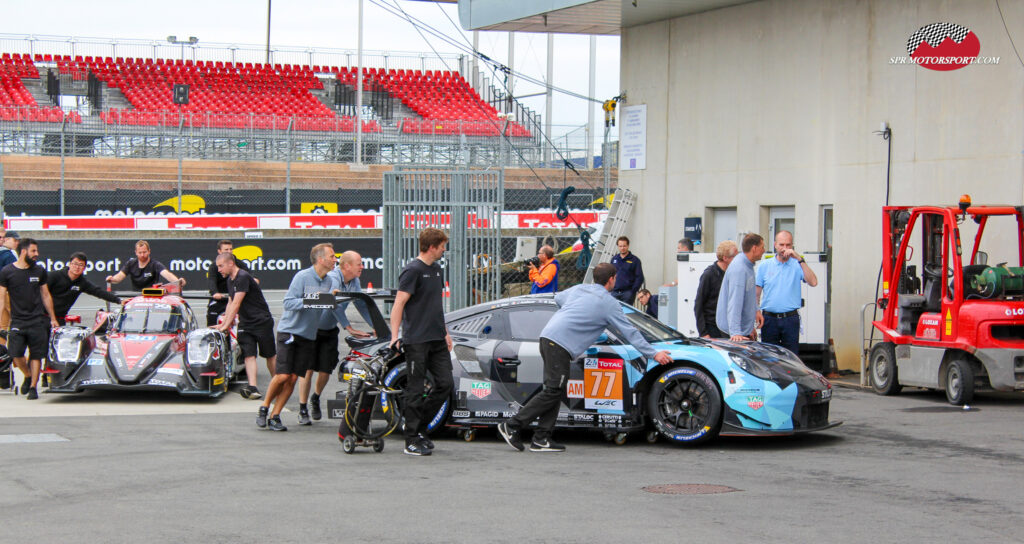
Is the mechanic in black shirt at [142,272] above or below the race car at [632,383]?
above

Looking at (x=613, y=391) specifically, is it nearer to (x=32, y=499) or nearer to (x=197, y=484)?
(x=197, y=484)

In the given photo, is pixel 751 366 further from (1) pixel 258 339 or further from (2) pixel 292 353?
(1) pixel 258 339

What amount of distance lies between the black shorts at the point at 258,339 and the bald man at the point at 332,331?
69.5 inches

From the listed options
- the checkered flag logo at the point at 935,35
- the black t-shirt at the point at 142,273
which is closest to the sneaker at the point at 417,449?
the black t-shirt at the point at 142,273

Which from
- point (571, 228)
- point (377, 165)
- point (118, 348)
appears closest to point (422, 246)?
point (118, 348)

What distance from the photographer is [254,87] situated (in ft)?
136

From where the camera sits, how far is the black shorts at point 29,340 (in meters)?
12.2

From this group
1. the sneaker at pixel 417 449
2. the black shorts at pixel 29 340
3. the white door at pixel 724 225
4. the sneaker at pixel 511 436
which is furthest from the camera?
the white door at pixel 724 225

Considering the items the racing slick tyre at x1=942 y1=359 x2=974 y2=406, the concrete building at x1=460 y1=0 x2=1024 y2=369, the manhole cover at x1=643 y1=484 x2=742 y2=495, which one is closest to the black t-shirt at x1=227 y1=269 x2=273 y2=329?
the manhole cover at x1=643 y1=484 x2=742 y2=495

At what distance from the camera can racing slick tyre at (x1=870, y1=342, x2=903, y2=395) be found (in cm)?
1239

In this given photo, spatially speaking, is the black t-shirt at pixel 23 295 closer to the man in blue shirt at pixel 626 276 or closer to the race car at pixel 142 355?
the race car at pixel 142 355

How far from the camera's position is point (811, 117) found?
602 inches

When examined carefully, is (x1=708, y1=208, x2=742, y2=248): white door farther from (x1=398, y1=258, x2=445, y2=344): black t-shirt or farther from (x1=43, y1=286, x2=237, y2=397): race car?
(x1=398, y1=258, x2=445, y2=344): black t-shirt

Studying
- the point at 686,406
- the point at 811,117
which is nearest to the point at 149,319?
the point at 686,406
